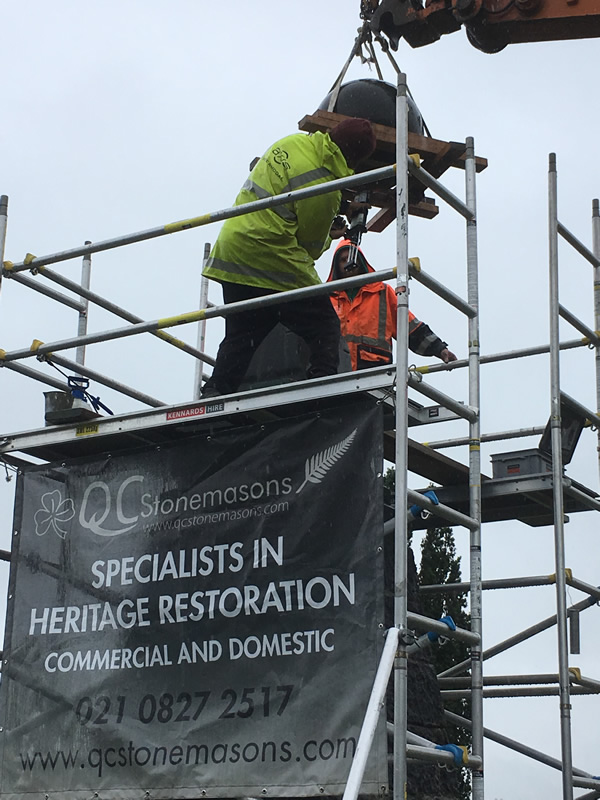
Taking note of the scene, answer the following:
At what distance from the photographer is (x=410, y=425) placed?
23.5 ft

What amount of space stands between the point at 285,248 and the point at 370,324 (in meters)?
1.53

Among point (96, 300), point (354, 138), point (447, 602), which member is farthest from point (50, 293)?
point (447, 602)

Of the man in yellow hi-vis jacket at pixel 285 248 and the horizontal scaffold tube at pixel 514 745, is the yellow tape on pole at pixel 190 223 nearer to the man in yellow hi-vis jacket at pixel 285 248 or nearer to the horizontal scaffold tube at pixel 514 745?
the man in yellow hi-vis jacket at pixel 285 248

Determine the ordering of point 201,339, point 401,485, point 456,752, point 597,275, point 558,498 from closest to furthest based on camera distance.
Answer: point 401,485, point 456,752, point 558,498, point 597,275, point 201,339

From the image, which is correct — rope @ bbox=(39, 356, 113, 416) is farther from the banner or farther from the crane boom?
the crane boom

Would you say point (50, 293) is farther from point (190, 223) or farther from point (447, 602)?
point (447, 602)

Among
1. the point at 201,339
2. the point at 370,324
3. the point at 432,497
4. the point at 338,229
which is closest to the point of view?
the point at 432,497

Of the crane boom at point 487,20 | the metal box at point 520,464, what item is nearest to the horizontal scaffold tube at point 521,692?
the metal box at point 520,464

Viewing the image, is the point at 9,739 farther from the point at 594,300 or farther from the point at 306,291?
the point at 594,300

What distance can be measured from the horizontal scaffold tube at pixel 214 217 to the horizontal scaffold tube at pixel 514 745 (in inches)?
134

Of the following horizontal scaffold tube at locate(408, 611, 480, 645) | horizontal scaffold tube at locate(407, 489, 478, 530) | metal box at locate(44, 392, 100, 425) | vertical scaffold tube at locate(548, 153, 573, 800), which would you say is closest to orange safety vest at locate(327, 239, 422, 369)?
vertical scaffold tube at locate(548, 153, 573, 800)

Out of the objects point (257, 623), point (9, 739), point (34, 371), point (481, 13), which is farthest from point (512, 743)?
point (481, 13)

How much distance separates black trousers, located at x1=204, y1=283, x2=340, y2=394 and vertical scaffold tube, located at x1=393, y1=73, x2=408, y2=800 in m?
0.95

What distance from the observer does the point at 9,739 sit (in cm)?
690
